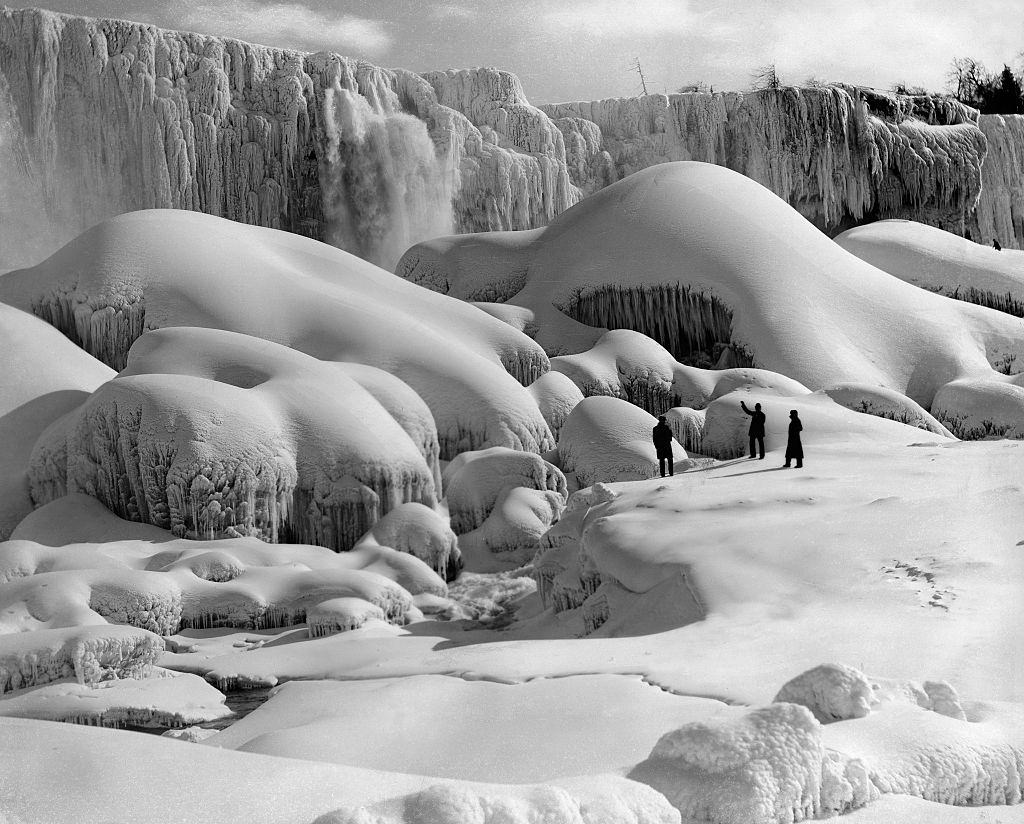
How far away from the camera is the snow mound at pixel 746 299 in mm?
20906

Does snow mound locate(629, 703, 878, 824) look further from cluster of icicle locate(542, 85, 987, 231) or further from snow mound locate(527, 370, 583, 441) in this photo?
cluster of icicle locate(542, 85, 987, 231)

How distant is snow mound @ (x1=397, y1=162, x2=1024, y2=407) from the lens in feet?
68.6

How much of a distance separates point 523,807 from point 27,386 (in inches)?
520

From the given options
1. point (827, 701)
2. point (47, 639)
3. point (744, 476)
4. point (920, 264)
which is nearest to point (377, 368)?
point (744, 476)

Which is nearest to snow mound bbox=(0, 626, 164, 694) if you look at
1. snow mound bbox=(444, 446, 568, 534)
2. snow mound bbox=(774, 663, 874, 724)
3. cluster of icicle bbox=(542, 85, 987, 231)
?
snow mound bbox=(774, 663, 874, 724)

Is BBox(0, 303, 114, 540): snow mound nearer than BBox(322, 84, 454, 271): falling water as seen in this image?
Yes

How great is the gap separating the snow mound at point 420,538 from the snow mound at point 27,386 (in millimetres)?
4021

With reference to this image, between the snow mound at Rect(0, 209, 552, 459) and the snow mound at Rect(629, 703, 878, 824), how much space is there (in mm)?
11612

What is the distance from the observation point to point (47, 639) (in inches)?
315

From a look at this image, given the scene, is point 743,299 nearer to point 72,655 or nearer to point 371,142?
point 371,142

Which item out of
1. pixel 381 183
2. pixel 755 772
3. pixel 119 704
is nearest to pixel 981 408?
pixel 119 704

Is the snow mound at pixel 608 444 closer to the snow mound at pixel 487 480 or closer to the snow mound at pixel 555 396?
the snow mound at pixel 487 480

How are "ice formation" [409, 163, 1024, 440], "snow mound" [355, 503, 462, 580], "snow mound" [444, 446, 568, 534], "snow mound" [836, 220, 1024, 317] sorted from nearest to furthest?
"snow mound" [355, 503, 462, 580]
"snow mound" [444, 446, 568, 534]
"ice formation" [409, 163, 1024, 440]
"snow mound" [836, 220, 1024, 317]

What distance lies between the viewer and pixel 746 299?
2139 centimetres
